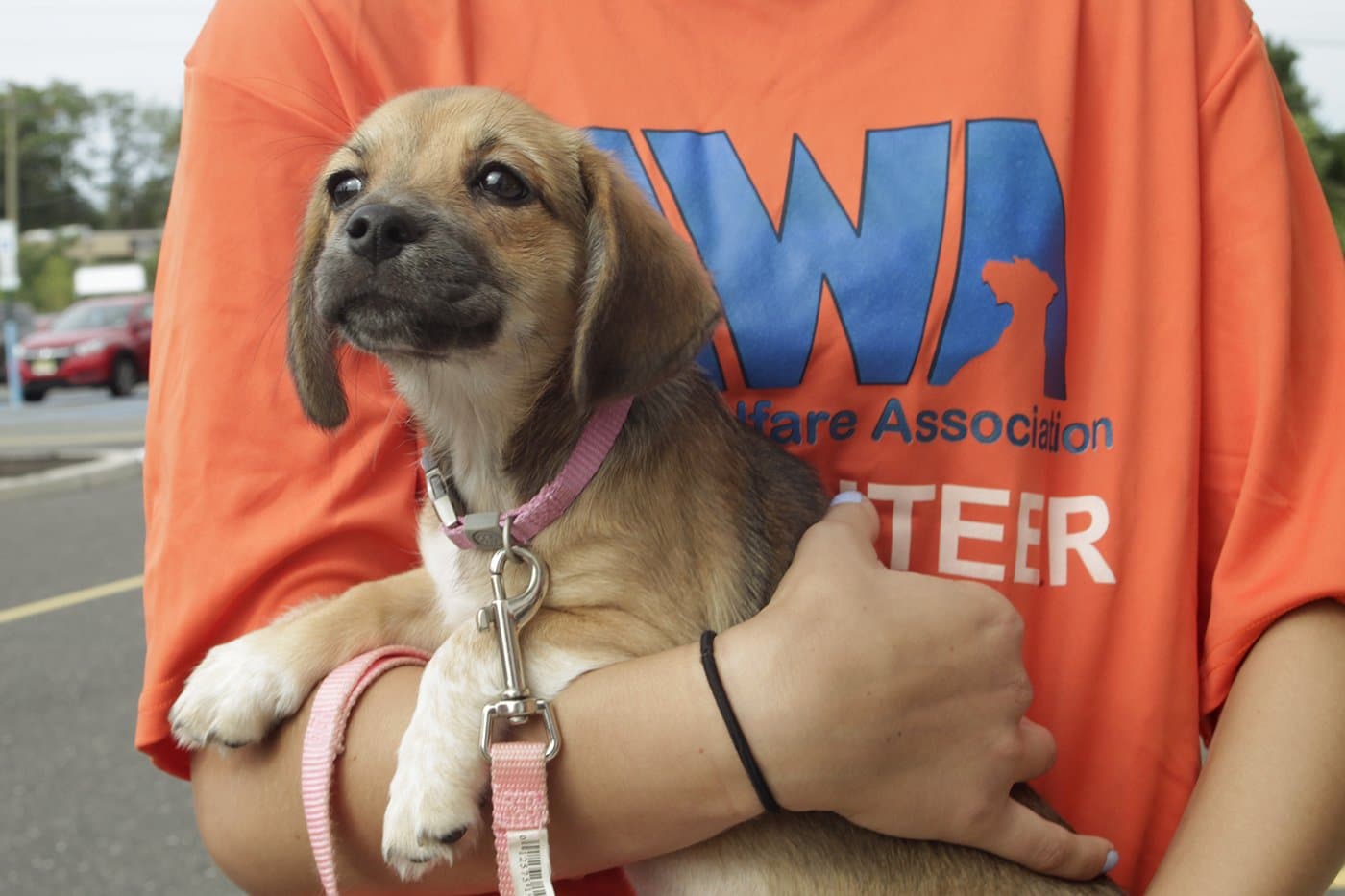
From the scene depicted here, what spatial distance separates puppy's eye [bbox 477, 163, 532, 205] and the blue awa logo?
1.13ft

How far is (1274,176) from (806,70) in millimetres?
642

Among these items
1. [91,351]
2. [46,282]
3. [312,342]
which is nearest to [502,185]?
[312,342]

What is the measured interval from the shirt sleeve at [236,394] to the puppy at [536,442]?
0.09 meters

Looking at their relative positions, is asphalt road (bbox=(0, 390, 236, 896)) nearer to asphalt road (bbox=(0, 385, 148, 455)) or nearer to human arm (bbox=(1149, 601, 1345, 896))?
human arm (bbox=(1149, 601, 1345, 896))

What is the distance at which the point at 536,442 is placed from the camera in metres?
1.78

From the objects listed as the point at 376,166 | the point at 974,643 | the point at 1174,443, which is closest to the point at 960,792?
the point at 974,643

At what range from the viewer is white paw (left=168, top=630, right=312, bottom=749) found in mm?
1507

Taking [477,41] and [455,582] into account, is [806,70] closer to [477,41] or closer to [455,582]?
[477,41]

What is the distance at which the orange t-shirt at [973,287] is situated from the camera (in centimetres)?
156

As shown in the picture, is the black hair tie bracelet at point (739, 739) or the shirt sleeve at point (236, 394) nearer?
the black hair tie bracelet at point (739, 739)

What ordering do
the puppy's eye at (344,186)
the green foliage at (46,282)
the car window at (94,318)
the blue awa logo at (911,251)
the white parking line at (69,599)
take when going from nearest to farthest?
the blue awa logo at (911,251) → the puppy's eye at (344,186) → the white parking line at (69,599) → the car window at (94,318) → the green foliage at (46,282)

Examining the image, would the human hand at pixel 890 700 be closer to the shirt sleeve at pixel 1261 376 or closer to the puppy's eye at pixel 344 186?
the shirt sleeve at pixel 1261 376

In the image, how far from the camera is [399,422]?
195cm

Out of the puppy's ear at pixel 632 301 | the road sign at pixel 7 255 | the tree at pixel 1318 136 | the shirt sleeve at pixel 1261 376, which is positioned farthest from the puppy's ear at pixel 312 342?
the road sign at pixel 7 255
